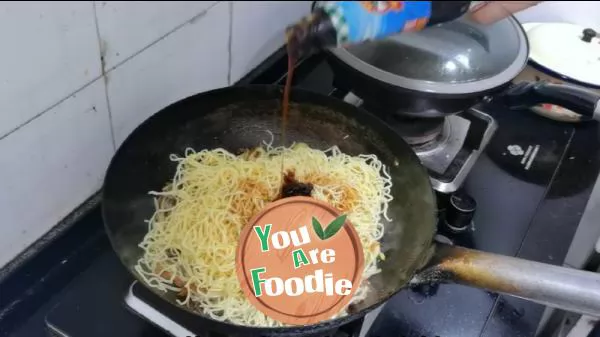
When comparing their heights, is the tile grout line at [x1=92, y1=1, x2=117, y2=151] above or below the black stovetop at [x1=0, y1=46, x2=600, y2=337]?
above

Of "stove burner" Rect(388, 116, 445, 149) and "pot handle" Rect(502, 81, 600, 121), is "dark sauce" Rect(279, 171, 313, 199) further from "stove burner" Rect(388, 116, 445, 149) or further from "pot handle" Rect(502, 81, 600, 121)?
"pot handle" Rect(502, 81, 600, 121)

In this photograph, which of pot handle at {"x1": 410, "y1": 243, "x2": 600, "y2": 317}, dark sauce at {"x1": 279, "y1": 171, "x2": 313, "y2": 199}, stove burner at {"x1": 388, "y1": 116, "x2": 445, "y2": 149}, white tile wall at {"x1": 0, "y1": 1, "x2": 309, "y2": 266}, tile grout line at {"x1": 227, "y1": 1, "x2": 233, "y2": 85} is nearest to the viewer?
pot handle at {"x1": 410, "y1": 243, "x2": 600, "y2": 317}

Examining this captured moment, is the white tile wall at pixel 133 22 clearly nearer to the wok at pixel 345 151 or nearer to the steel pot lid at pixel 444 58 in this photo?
the wok at pixel 345 151

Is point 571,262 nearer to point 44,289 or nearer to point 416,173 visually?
point 416,173

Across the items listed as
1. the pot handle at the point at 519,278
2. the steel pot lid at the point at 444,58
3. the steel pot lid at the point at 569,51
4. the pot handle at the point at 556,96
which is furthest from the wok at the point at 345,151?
the steel pot lid at the point at 569,51

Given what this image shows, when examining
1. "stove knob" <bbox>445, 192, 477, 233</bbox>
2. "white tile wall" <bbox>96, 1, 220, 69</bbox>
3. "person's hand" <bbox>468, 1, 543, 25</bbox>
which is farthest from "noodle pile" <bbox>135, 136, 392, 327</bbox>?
"person's hand" <bbox>468, 1, 543, 25</bbox>

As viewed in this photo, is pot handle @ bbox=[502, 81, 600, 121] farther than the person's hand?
Yes

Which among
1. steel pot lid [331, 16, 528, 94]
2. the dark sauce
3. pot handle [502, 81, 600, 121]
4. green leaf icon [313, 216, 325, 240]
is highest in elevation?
steel pot lid [331, 16, 528, 94]

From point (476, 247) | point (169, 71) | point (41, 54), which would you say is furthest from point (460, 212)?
point (41, 54)
